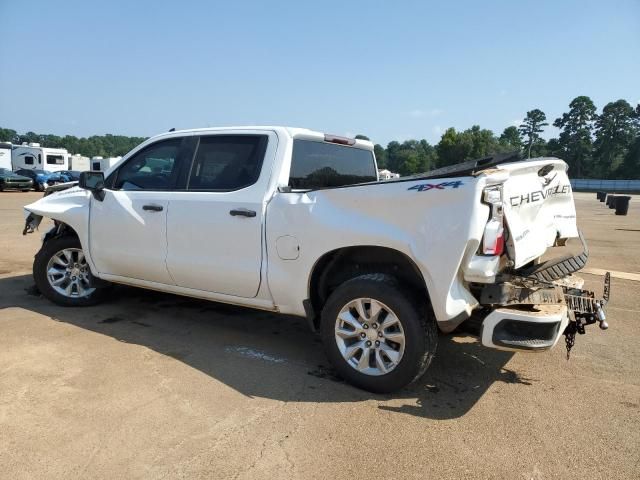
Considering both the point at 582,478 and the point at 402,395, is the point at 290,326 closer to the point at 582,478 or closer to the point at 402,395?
the point at 402,395

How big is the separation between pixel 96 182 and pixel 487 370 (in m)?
4.09

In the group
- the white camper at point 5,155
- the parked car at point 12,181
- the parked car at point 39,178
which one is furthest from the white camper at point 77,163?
the parked car at point 12,181

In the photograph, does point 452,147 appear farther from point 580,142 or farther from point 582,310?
point 582,310

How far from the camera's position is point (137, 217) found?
456cm

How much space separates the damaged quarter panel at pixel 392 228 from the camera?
117 inches

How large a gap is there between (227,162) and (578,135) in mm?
115163

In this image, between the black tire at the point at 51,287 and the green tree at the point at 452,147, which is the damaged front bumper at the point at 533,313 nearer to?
the black tire at the point at 51,287

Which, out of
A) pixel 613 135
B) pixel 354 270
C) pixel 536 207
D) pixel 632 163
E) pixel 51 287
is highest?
pixel 613 135

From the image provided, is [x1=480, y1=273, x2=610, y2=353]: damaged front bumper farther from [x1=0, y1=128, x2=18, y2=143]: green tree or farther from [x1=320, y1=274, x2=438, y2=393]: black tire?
[x1=0, y1=128, x2=18, y2=143]: green tree

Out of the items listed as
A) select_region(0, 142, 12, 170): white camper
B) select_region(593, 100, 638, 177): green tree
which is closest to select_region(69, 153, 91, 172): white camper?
select_region(0, 142, 12, 170): white camper

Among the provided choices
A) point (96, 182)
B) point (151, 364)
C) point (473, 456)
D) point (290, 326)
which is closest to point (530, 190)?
point (473, 456)

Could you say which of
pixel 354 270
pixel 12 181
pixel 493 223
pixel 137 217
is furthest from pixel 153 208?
pixel 12 181

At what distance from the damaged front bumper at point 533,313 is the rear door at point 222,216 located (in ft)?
5.95

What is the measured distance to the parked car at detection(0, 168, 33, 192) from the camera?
93.5 feet
